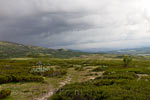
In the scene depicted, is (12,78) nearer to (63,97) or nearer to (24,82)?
(24,82)

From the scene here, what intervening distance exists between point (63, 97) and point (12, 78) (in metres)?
13.4

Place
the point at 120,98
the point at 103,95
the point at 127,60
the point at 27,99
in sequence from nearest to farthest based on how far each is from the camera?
the point at 120,98, the point at 103,95, the point at 27,99, the point at 127,60

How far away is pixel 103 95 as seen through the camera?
1115 cm

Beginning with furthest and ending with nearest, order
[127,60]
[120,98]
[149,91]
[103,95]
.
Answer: [127,60] → [149,91] → [103,95] → [120,98]

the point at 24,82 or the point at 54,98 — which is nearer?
the point at 54,98

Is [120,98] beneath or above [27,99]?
above

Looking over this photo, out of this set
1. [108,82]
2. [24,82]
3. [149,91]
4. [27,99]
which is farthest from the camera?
[24,82]

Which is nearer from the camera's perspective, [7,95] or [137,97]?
[137,97]

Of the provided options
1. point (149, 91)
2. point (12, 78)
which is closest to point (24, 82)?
point (12, 78)

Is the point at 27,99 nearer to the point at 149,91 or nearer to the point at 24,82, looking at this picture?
the point at 24,82

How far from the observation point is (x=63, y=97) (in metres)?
11.3

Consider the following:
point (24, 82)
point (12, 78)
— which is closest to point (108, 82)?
point (24, 82)

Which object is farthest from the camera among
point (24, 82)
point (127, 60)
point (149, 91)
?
point (127, 60)

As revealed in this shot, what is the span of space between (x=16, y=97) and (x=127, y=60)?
42.9 m
